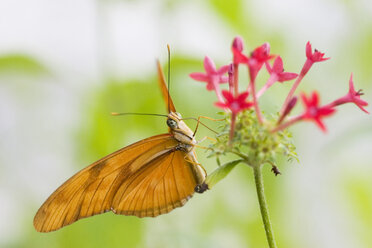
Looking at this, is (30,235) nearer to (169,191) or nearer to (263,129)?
(169,191)

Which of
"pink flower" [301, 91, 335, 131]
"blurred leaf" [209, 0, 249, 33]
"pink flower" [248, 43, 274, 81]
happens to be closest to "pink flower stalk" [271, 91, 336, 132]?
"pink flower" [301, 91, 335, 131]

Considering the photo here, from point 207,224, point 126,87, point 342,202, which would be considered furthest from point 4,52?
point 342,202

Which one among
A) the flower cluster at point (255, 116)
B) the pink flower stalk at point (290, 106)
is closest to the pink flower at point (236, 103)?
the flower cluster at point (255, 116)

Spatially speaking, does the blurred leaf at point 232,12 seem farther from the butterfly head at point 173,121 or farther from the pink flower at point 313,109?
the pink flower at point 313,109

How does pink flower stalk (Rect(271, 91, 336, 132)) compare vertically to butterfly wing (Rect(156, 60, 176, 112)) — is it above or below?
below

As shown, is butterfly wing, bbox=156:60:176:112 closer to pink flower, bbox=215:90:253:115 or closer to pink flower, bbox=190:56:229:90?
pink flower, bbox=190:56:229:90

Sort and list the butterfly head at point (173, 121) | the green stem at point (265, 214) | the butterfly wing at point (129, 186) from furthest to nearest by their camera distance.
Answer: the butterfly head at point (173, 121) < the butterfly wing at point (129, 186) < the green stem at point (265, 214)
